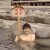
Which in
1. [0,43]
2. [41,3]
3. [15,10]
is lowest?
[41,3]

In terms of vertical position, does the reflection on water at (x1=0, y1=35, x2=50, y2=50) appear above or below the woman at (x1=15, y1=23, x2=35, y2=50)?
below

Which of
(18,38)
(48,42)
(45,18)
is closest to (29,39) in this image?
(18,38)

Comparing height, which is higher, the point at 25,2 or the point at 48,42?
the point at 48,42

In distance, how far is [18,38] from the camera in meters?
7.33

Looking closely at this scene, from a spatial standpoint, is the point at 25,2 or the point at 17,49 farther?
the point at 25,2

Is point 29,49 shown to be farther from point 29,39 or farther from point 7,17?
point 7,17

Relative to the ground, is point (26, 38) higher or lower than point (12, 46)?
higher

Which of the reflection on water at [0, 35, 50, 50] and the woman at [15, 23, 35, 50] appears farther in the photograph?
the reflection on water at [0, 35, 50, 50]

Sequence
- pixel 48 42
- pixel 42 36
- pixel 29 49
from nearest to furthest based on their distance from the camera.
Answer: pixel 29 49 → pixel 48 42 → pixel 42 36

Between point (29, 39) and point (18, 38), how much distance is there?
0.38m

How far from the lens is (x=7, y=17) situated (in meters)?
14.8

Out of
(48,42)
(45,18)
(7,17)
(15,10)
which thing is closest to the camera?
(15,10)

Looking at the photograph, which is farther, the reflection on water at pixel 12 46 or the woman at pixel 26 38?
the reflection on water at pixel 12 46

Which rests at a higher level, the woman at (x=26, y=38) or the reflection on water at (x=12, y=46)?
the woman at (x=26, y=38)
